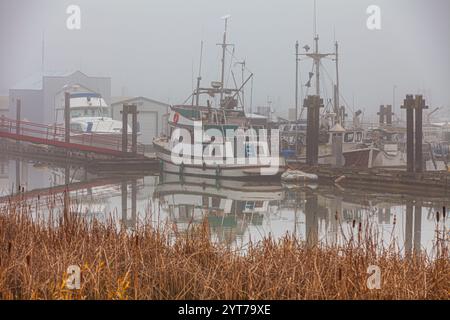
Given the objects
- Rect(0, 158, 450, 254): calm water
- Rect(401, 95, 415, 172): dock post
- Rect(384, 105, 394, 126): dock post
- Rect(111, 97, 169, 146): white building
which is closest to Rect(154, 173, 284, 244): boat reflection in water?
Rect(0, 158, 450, 254): calm water

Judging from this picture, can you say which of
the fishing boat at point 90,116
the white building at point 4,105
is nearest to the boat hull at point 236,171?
the fishing boat at point 90,116

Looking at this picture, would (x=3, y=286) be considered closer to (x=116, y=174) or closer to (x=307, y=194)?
(x=307, y=194)

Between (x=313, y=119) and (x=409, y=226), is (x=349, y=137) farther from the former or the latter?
(x=409, y=226)

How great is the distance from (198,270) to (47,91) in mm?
33280

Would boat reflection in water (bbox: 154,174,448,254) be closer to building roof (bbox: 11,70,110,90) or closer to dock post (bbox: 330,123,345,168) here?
dock post (bbox: 330,123,345,168)

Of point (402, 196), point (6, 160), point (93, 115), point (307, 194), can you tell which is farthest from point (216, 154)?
point (93, 115)

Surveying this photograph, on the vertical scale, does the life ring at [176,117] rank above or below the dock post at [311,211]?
above

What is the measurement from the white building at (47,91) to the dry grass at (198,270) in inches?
1186

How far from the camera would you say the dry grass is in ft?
15.3

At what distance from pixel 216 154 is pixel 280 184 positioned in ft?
10.4

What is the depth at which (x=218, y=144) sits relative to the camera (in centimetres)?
2338

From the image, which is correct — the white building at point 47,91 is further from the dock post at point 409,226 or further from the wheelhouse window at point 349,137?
the dock post at point 409,226

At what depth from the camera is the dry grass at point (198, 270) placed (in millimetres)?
4656

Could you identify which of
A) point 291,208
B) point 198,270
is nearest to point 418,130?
point 291,208
